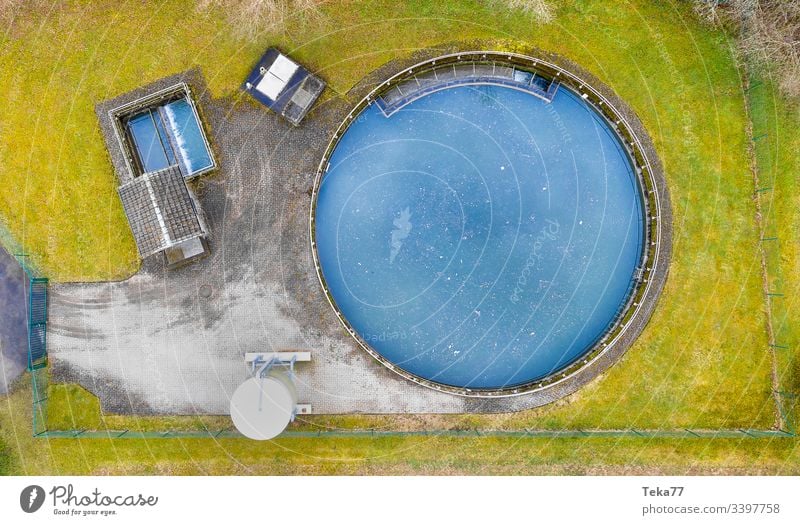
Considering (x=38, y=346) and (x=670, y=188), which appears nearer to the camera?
(x=670, y=188)

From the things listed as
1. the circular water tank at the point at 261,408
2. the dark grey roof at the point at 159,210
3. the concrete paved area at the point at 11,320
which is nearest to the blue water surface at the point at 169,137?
the dark grey roof at the point at 159,210

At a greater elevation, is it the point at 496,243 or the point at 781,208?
the point at 496,243

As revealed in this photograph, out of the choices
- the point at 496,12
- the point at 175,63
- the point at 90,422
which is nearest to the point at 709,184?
the point at 496,12

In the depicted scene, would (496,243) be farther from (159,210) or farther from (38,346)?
(38,346)
